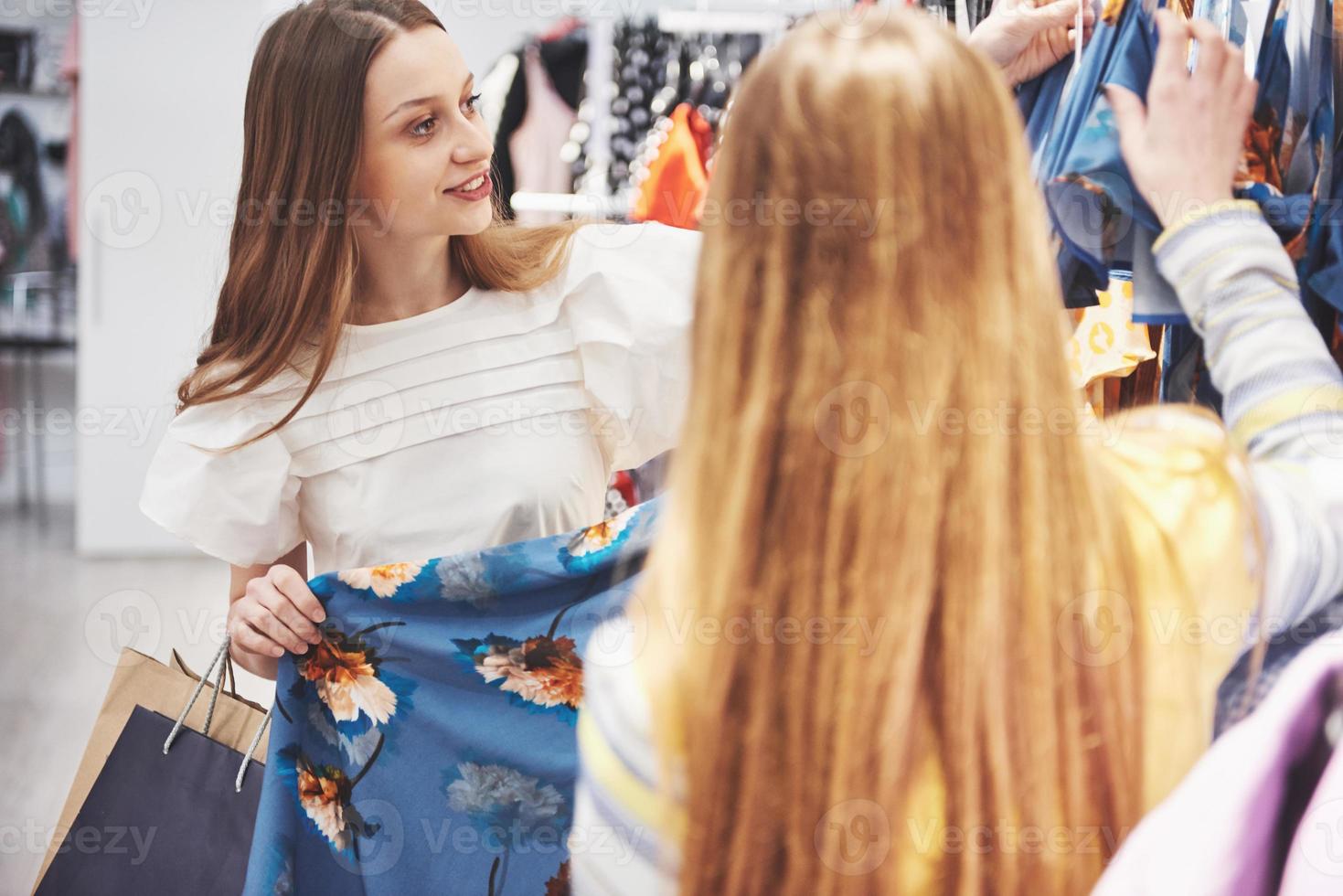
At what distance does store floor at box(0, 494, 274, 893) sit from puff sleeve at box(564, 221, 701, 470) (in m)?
1.98

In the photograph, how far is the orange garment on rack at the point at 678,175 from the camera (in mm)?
3027

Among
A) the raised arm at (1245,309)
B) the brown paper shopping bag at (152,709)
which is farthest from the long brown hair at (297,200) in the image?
the raised arm at (1245,309)

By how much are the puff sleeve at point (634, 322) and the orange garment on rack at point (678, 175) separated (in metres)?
1.50

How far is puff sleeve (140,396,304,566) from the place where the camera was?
141cm

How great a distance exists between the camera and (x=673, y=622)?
0.75m

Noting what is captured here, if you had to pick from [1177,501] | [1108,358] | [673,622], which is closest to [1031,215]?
[1177,501]

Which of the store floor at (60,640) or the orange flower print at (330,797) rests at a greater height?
the orange flower print at (330,797)

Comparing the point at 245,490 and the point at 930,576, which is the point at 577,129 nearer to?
the point at 245,490

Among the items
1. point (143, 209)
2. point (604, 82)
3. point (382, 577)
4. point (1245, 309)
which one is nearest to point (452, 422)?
point (382, 577)

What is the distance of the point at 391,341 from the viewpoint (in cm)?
148

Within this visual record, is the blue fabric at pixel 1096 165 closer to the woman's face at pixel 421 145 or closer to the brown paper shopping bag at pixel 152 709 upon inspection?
the woman's face at pixel 421 145

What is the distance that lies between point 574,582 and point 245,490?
1.53ft

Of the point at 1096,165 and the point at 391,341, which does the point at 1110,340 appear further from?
the point at 391,341

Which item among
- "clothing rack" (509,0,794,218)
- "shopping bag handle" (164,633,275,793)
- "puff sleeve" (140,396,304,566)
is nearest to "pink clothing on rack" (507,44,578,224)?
"clothing rack" (509,0,794,218)
